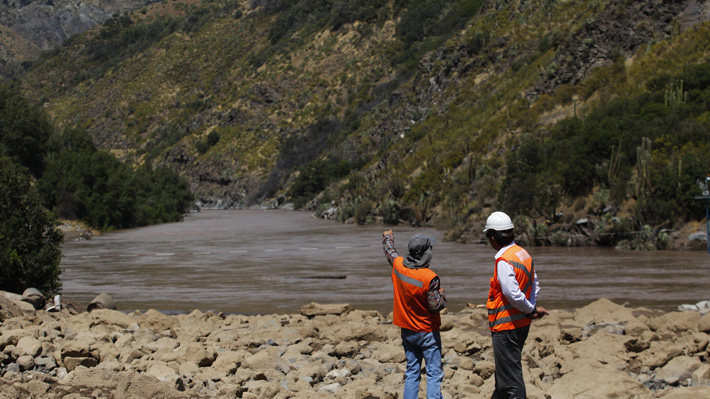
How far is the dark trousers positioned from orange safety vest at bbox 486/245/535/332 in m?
0.07

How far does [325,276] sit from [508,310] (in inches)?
624

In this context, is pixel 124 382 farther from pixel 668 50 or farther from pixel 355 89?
pixel 355 89

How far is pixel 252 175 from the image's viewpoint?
96.4 m

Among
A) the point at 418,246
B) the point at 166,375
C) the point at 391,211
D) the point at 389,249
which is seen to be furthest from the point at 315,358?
the point at 391,211

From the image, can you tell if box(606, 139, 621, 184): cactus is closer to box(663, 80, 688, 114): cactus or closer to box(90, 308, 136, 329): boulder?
box(663, 80, 688, 114): cactus

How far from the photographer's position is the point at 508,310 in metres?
6.06

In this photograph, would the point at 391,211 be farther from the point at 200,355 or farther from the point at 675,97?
the point at 200,355

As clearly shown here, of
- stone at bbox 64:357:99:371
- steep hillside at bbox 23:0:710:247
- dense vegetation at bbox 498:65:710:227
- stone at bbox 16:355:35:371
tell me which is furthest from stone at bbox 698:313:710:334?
steep hillside at bbox 23:0:710:247

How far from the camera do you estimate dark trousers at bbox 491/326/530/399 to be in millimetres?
6094

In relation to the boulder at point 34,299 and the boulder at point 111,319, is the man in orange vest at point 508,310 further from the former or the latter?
the boulder at point 34,299

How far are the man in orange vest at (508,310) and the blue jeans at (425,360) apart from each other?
566 mm

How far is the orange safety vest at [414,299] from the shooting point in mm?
6414

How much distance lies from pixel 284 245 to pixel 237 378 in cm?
2615

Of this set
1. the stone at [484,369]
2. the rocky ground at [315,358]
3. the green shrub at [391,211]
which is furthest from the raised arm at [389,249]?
the green shrub at [391,211]
